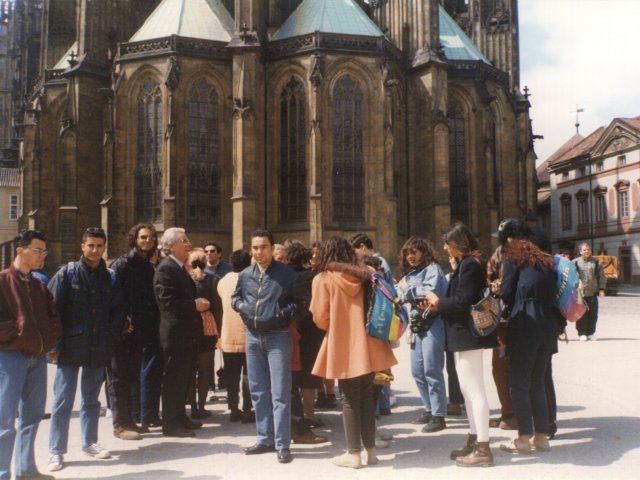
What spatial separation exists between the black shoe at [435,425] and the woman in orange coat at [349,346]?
1173mm

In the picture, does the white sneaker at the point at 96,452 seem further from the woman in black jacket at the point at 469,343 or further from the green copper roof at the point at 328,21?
the green copper roof at the point at 328,21

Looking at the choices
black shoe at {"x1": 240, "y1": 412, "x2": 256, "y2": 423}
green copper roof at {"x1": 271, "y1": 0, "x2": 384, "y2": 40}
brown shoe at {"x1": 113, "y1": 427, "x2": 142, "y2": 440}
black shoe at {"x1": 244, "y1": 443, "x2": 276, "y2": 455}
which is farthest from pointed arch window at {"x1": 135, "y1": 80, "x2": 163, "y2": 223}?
black shoe at {"x1": 244, "y1": 443, "x2": 276, "y2": 455}

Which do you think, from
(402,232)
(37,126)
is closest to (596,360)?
(402,232)

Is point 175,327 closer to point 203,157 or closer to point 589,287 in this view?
point 589,287

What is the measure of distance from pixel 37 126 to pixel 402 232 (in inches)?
697

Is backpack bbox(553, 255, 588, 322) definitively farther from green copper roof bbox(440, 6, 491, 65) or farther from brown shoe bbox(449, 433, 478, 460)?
green copper roof bbox(440, 6, 491, 65)

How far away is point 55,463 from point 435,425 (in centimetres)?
354

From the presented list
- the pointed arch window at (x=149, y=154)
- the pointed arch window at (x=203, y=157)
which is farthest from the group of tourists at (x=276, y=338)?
the pointed arch window at (x=149, y=154)

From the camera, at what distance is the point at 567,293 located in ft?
18.1

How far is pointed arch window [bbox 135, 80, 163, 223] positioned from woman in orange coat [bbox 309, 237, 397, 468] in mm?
21243

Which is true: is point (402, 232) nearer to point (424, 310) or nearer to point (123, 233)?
point (123, 233)

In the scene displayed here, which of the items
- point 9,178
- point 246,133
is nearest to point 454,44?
point 246,133

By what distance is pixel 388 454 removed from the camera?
547 cm

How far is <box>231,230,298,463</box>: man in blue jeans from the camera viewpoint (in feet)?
18.0
